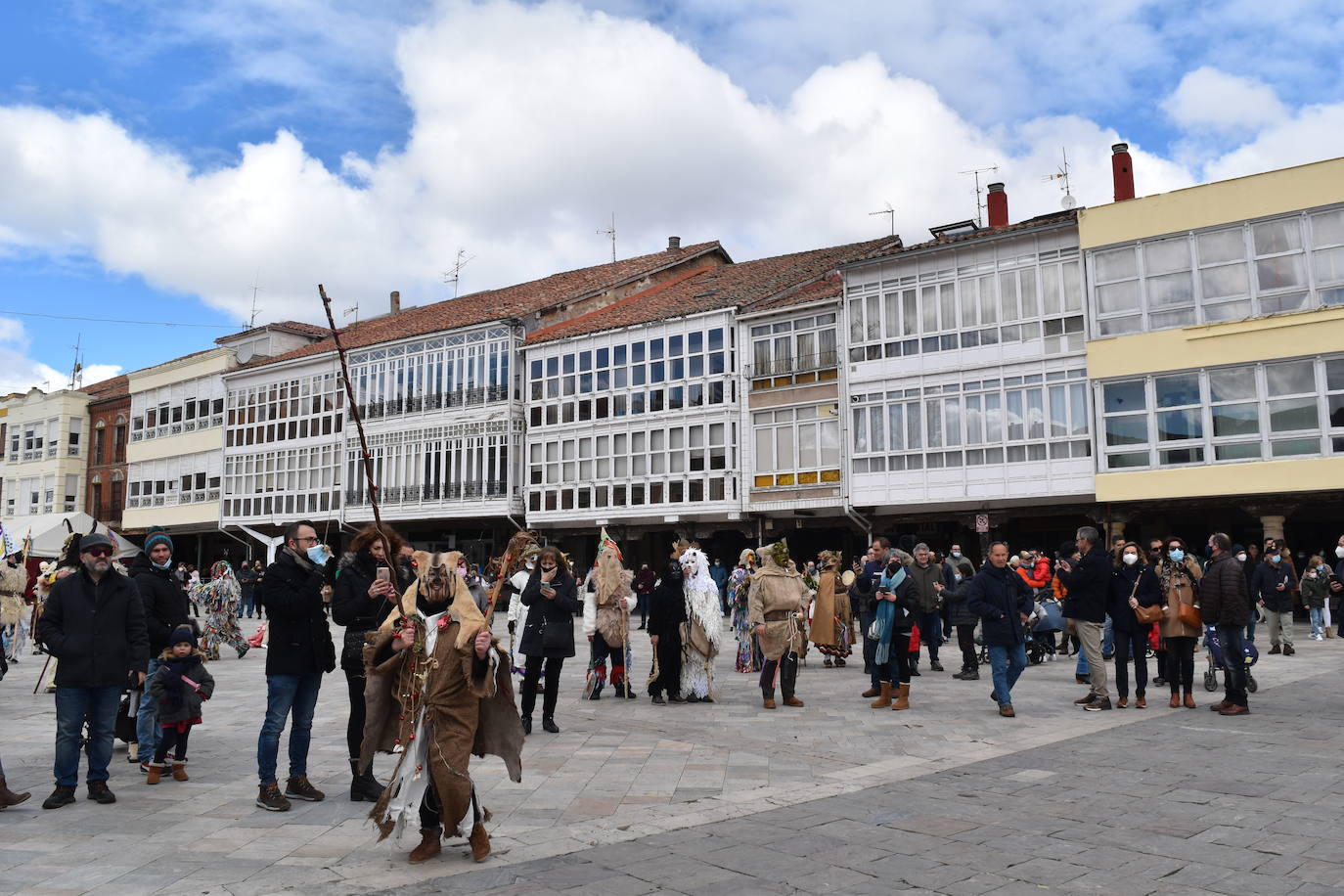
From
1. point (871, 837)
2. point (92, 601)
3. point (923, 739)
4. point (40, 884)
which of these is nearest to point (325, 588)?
point (92, 601)

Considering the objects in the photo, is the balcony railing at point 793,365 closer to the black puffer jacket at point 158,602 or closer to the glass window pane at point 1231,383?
the glass window pane at point 1231,383

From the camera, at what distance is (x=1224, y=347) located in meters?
23.1

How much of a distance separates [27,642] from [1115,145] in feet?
93.1

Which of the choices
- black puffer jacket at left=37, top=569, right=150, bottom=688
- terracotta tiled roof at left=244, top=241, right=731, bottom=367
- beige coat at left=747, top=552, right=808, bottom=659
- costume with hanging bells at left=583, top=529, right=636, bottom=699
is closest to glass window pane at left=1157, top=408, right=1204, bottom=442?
beige coat at left=747, top=552, right=808, bottom=659

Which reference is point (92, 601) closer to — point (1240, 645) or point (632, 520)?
point (1240, 645)

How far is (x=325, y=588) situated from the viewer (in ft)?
23.5

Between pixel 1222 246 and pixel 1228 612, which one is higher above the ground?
pixel 1222 246

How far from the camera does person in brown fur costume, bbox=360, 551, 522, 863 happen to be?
5.38 meters

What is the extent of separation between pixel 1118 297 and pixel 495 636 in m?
22.9

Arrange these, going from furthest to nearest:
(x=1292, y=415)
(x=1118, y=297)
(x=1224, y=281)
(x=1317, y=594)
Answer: (x=1118, y=297) → (x=1224, y=281) → (x=1292, y=415) → (x=1317, y=594)

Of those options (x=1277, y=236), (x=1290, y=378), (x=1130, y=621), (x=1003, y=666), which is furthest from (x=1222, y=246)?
(x=1003, y=666)

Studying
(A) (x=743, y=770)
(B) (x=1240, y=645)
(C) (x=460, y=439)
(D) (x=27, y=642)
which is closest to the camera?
(A) (x=743, y=770)

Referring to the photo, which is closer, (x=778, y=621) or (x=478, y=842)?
(x=478, y=842)

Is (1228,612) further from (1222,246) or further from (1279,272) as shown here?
(1222,246)
